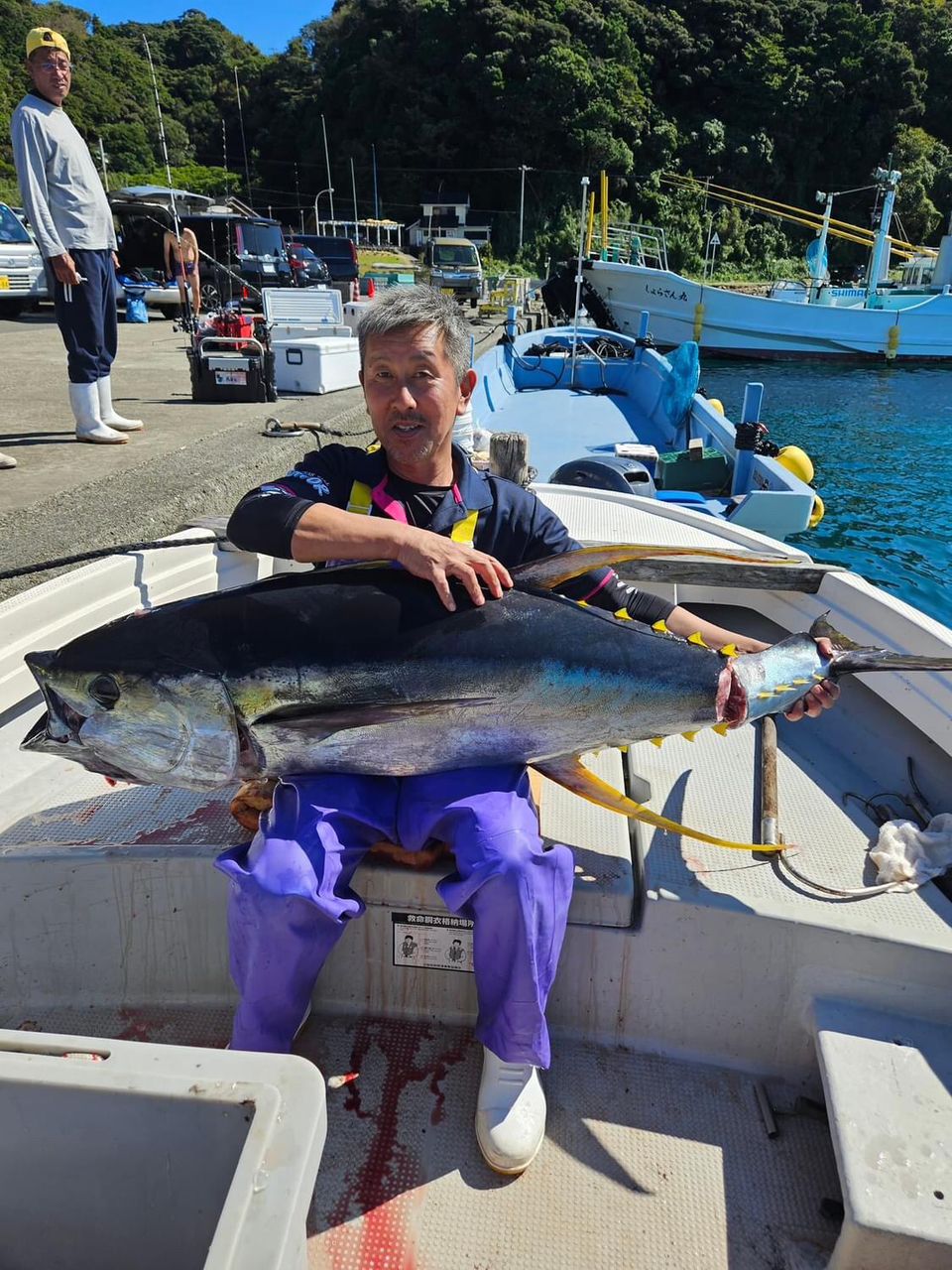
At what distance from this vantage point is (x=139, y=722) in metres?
1.45

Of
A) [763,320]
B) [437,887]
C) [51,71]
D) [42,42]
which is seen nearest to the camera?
[437,887]

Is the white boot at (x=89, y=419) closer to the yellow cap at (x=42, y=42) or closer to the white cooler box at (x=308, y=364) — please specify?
the yellow cap at (x=42, y=42)

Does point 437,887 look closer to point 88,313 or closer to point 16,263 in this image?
point 88,313

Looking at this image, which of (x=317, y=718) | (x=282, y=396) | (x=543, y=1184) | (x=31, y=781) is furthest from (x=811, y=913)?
(x=282, y=396)

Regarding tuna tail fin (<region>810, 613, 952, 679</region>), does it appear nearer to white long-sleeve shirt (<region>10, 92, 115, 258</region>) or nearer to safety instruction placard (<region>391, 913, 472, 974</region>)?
safety instruction placard (<region>391, 913, 472, 974</region>)

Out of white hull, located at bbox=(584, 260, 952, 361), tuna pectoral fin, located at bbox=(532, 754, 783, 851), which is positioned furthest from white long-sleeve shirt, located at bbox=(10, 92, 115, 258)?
white hull, located at bbox=(584, 260, 952, 361)

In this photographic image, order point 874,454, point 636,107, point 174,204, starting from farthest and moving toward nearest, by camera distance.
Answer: point 636,107
point 874,454
point 174,204

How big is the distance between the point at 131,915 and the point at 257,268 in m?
19.3

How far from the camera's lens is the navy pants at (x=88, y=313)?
439 centimetres

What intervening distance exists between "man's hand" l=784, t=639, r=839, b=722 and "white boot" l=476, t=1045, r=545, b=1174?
39.5 inches

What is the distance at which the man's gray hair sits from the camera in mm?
1751

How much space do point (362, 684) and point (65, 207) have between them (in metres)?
4.31

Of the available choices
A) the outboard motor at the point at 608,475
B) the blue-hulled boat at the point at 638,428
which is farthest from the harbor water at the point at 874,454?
the outboard motor at the point at 608,475

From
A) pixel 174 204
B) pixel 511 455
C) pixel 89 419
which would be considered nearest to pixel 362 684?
pixel 511 455
